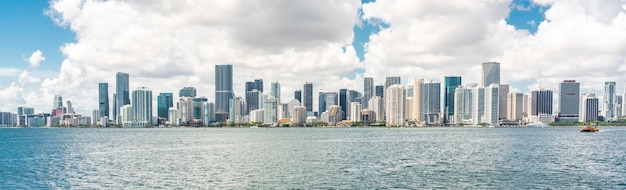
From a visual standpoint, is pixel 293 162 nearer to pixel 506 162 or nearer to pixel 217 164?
pixel 217 164

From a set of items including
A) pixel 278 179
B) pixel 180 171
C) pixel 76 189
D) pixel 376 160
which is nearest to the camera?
pixel 76 189

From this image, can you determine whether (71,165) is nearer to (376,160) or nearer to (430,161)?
(376,160)

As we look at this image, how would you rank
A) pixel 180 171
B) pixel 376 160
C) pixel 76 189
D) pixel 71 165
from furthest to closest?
1. pixel 376 160
2. pixel 71 165
3. pixel 180 171
4. pixel 76 189

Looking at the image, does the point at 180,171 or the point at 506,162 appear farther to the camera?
the point at 506,162

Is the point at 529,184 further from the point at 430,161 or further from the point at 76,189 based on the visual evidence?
the point at 76,189

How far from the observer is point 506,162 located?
90.2 metres

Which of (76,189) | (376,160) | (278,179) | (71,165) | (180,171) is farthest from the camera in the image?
(376,160)

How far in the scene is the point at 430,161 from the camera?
304ft

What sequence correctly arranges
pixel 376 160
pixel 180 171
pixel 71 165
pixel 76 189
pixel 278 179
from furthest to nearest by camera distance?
pixel 376 160 < pixel 71 165 < pixel 180 171 < pixel 278 179 < pixel 76 189

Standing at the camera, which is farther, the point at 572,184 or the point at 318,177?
the point at 318,177

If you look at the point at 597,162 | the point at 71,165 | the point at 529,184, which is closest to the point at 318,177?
the point at 529,184

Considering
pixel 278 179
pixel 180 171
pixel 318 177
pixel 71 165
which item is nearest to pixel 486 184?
pixel 318 177

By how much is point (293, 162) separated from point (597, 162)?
200 feet

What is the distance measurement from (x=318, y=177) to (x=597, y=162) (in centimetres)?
5897
